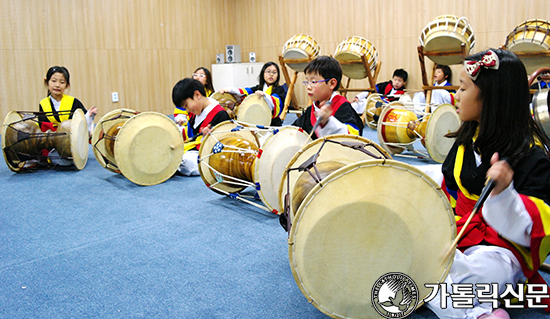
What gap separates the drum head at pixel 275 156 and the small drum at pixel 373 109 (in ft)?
10.4

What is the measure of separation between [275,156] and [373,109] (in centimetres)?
334

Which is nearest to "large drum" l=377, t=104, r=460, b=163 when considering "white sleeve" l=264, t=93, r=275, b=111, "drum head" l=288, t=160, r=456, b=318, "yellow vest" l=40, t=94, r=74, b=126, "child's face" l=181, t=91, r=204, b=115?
"white sleeve" l=264, t=93, r=275, b=111

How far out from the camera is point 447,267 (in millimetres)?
1271

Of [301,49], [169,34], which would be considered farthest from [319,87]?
[169,34]

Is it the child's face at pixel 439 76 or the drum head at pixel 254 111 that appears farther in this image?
the child's face at pixel 439 76

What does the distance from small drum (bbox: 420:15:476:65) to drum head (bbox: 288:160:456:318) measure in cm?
356

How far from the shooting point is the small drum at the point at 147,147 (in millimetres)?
3043

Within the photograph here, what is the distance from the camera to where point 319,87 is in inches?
97.3

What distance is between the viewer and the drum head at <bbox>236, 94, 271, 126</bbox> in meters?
4.31

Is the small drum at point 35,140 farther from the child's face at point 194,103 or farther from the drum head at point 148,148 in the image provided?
the child's face at point 194,103

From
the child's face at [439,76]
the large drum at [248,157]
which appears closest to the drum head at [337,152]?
the large drum at [248,157]

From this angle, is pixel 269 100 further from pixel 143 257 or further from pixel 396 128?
pixel 143 257

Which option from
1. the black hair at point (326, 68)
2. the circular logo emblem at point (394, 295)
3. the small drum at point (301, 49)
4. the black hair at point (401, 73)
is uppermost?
the small drum at point (301, 49)

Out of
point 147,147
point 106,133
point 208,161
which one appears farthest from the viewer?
point 106,133
